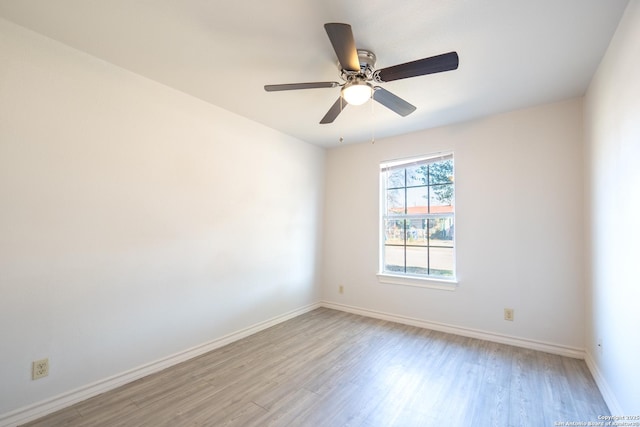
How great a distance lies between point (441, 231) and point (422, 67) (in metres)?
2.33

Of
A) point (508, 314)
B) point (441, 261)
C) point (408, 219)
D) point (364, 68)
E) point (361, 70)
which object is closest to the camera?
point (361, 70)

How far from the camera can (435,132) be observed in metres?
3.52

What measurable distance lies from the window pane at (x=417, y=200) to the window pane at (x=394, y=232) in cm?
23

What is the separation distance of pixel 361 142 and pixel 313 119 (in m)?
1.11

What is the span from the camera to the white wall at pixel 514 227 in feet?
8.97

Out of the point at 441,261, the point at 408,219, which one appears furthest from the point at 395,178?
the point at 441,261

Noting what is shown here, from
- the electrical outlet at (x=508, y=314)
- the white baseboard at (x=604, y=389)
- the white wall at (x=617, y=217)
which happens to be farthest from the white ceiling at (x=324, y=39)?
the white baseboard at (x=604, y=389)

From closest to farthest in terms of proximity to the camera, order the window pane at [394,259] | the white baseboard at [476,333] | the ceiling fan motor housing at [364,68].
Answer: the ceiling fan motor housing at [364,68], the white baseboard at [476,333], the window pane at [394,259]

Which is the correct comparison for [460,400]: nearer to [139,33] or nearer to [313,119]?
[313,119]

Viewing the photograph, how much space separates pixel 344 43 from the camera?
5.04 ft

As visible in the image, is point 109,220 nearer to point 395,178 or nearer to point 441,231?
Result: point 395,178

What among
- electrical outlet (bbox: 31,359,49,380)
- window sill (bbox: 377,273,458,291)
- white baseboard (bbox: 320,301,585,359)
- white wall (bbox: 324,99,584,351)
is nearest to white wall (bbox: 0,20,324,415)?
electrical outlet (bbox: 31,359,49,380)

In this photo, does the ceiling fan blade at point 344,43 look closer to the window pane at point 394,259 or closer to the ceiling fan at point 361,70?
the ceiling fan at point 361,70

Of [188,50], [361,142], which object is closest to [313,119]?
[361,142]
